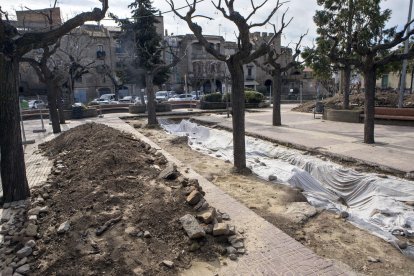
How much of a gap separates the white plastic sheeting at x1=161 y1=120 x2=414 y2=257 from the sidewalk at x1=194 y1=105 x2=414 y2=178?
0.61m

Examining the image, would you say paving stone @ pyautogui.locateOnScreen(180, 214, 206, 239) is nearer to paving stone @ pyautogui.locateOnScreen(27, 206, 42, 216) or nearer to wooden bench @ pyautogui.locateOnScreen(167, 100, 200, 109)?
paving stone @ pyautogui.locateOnScreen(27, 206, 42, 216)

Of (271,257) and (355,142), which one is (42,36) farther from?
(355,142)

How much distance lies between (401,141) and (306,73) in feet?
141

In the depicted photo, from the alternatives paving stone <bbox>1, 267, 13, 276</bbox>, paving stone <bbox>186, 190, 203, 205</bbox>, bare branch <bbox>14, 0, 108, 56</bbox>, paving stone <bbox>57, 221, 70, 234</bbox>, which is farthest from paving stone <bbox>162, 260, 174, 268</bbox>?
bare branch <bbox>14, 0, 108, 56</bbox>

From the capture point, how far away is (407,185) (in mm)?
6105

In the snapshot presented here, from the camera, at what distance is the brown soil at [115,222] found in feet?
10.9

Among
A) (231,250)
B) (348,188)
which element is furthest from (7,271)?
(348,188)

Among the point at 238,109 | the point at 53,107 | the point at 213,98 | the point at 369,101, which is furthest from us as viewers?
the point at 213,98

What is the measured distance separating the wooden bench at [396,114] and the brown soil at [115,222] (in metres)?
11.5

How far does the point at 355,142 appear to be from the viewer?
9.84 m

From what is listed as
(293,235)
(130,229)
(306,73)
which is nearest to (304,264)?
(293,235)

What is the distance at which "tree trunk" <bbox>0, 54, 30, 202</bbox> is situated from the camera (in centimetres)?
520

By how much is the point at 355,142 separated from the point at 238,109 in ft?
15.1

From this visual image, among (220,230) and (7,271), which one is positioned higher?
(220,230)
